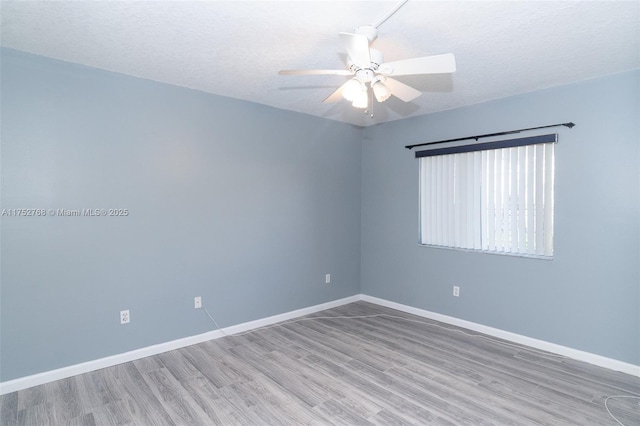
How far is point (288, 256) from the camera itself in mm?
4098

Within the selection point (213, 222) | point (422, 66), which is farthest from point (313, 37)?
point (213, 222)

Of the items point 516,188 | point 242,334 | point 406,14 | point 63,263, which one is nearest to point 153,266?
point 63,263

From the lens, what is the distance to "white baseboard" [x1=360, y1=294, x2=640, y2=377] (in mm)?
2807

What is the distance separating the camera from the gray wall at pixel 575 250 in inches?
→ 110

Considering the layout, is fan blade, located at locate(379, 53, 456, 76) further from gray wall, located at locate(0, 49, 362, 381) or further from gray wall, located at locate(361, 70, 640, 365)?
gray wall, located at locate(0, 49, 362, 381)

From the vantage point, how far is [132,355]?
2967mm

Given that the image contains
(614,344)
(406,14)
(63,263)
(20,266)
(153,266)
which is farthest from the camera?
(153,266)

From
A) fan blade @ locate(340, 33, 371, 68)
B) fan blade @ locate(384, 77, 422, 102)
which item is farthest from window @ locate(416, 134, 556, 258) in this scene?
fan blade @ locate(340, 33, 371, 68)

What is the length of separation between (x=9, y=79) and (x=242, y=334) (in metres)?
2.90

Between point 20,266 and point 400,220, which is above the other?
point 400,220

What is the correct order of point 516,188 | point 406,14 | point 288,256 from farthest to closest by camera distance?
point 288,256
point 516,188
point 406,14

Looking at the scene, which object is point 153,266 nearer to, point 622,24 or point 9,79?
point 9,79

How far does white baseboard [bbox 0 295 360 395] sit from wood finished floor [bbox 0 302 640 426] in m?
0.06

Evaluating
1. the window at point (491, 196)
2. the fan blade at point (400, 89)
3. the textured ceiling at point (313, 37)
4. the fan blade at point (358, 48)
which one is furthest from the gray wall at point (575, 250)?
the fan blade at point (358, 48)
